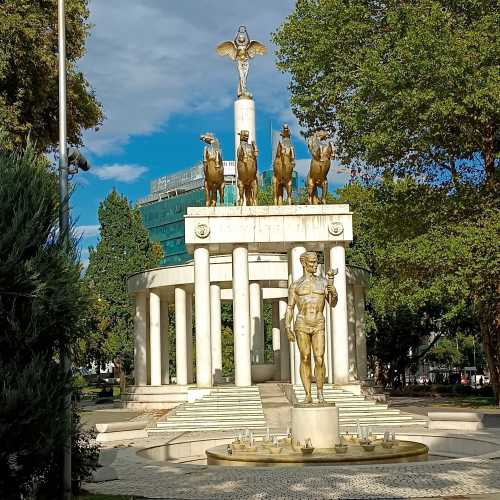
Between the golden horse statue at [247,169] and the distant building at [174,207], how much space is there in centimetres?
8088

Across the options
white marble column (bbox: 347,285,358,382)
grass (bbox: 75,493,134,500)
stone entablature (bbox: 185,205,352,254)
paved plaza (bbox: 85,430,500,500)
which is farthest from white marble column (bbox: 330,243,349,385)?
grass (bbox: 75,493,134,500)

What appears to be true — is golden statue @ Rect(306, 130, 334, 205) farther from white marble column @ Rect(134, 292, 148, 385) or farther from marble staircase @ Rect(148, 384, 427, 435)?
white marble column @ Rect(134, 292, 148, 385)

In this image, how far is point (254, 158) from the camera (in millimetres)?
31391

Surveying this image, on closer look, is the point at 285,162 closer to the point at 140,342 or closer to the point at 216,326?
the point at 216,326

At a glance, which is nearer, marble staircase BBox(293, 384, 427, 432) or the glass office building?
marble staircase BBox(293, 384, 427, 432)

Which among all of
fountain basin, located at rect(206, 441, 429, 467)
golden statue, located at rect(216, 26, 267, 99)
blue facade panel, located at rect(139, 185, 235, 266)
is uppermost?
blue facade panel, located at rect(139, 185, 235, 266)

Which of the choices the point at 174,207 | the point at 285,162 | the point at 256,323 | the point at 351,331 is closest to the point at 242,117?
the point at 285,162

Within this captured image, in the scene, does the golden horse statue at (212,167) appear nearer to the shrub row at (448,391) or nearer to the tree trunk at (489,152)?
the tree trunk at (489,152)

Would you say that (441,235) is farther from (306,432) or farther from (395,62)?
(306,432)

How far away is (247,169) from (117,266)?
2769cm

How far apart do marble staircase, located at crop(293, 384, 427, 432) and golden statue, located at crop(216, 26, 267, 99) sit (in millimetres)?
17449

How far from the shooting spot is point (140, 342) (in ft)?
139

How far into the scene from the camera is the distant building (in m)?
121

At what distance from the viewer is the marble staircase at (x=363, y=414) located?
25000 millimetres
